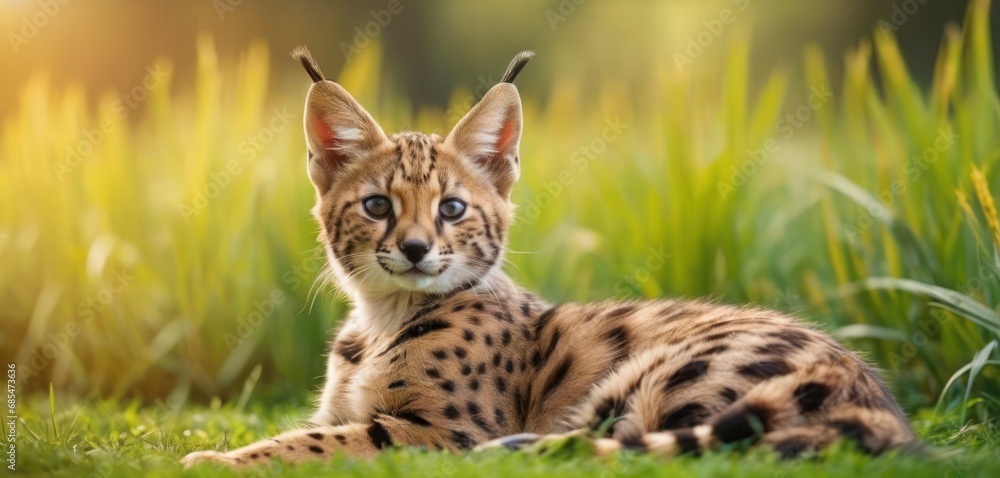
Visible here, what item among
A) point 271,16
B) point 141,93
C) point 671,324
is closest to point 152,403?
point 141,93

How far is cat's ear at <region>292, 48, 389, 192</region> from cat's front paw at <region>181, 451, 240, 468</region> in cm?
168

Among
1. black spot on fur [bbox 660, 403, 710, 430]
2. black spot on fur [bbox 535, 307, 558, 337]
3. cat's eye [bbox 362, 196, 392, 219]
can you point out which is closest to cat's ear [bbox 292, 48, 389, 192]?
cat's eye [bbox 362, 196, 392, 219]

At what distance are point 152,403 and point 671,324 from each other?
4.46 meters

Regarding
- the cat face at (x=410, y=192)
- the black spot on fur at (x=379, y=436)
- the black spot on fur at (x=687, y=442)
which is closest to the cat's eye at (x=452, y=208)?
the cat face at (x=410, y=192)

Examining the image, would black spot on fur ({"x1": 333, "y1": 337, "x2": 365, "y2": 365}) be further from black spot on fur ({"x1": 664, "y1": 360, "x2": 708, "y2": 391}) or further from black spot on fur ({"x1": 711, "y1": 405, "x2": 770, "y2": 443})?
black spot on fur ({"x1": 711, "y1": 405, "x2": 770, "y2": 443})

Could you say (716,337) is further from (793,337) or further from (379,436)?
(379,436)

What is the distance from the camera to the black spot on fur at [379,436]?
13.7 ft

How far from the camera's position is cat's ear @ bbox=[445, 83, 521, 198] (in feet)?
16.7

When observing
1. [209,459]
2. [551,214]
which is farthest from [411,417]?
[551,214]

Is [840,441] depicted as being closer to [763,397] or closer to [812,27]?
[763,397]

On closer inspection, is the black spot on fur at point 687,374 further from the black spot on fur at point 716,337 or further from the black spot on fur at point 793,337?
the black spot on fur at point 793,337

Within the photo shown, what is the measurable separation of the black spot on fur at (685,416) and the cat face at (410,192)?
4.43 ft

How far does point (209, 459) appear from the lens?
13.2 feet

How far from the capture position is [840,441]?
11.8 ft
